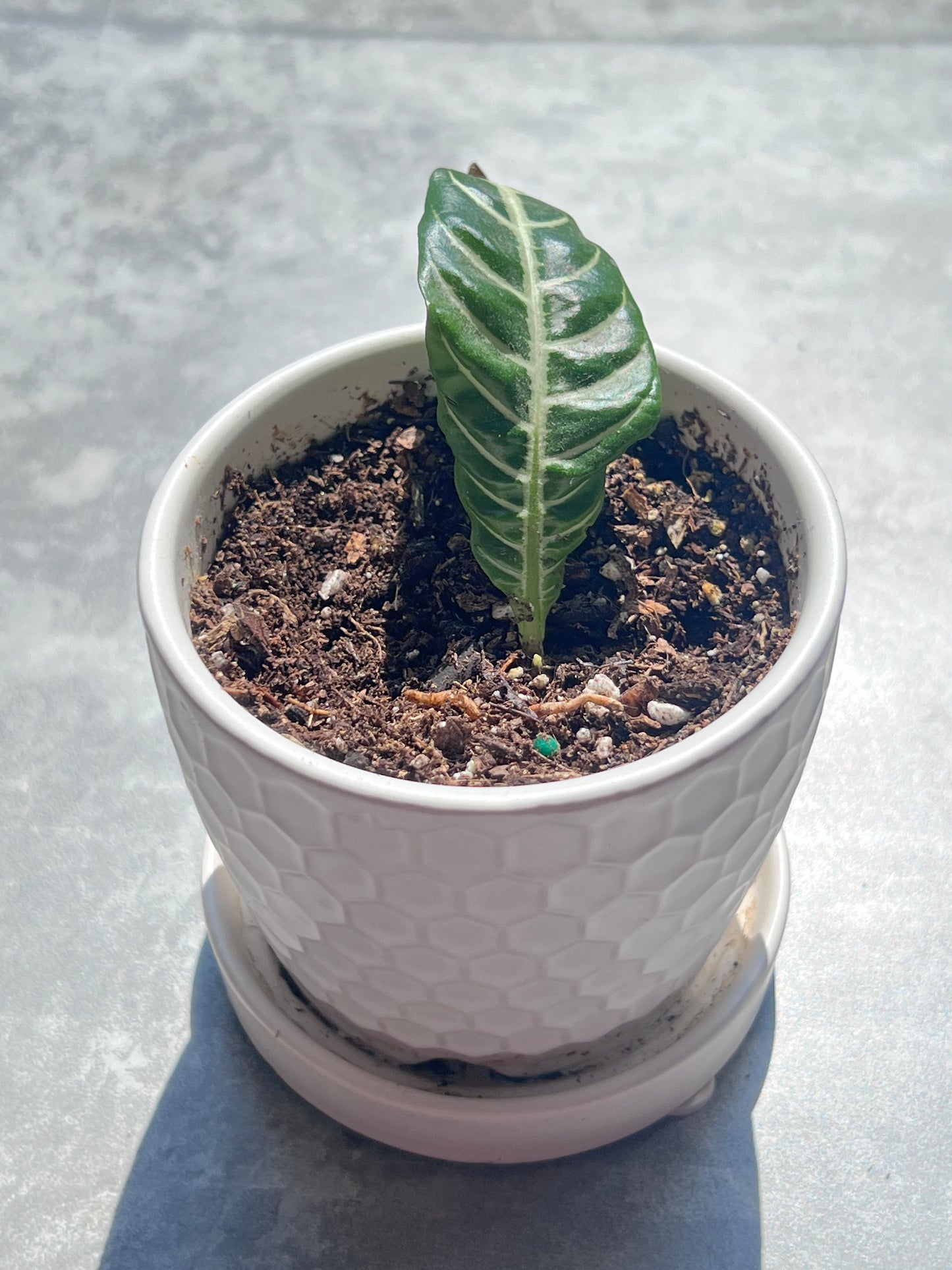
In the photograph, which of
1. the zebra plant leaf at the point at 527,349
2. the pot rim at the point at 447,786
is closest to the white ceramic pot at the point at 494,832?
the pot rim at the point at 447,786

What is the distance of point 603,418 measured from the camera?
723mm

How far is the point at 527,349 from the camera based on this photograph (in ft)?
2.37

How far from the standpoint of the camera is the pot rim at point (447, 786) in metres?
0.61

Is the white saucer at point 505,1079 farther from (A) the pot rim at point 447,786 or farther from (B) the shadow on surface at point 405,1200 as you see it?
(A) the pot rim at point 447,786

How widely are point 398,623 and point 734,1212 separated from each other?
1.68ft

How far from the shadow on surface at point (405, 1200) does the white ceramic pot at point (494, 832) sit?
14 centimetres

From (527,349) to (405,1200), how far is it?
626 mm

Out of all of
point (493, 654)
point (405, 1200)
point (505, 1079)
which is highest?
point (493, 654)

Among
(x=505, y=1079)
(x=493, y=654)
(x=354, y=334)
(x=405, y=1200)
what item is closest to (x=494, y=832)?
(x=493, y=654)

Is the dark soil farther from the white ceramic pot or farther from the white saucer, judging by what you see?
the white saucer

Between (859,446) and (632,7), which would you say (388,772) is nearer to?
(859,446)

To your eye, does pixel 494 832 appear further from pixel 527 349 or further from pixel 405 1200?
pixel 405 1200

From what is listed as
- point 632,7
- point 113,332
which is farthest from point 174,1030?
point 632,7

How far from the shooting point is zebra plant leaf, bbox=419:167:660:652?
708mm
